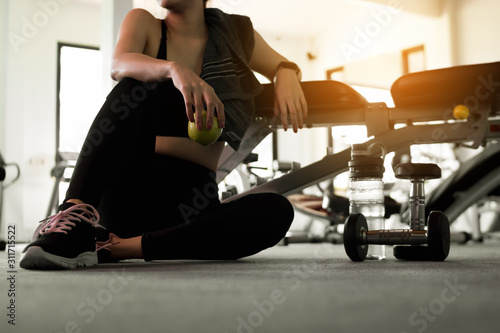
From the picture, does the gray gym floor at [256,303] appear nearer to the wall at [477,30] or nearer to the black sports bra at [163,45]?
the black sports bra at [163,45]

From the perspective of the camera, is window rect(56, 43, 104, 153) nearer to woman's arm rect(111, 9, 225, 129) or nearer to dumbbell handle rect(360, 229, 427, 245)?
woman's arm rect(111, 9, 225, 129)

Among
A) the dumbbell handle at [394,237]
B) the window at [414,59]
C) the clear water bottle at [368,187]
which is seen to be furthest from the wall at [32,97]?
the dumbbell handle at [394,237]

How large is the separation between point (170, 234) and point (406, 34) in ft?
17.7

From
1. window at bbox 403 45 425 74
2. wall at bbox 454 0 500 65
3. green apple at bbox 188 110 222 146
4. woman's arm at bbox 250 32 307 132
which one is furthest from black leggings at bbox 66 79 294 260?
window at bbox 403 45 425 74

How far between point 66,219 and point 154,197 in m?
0.30

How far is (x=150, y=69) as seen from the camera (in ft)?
3.74

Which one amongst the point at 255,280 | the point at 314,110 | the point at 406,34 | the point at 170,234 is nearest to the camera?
the point at 255,280

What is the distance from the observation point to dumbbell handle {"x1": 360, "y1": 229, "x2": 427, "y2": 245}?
49.7 inches

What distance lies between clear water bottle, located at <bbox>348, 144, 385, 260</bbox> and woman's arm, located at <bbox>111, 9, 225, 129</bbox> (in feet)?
1.32

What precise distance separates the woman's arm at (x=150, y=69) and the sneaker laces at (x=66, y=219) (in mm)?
270

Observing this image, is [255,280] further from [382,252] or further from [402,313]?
[382,252]

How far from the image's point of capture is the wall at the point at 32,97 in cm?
509

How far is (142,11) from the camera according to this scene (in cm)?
139

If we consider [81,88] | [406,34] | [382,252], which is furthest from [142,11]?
[406,34]
